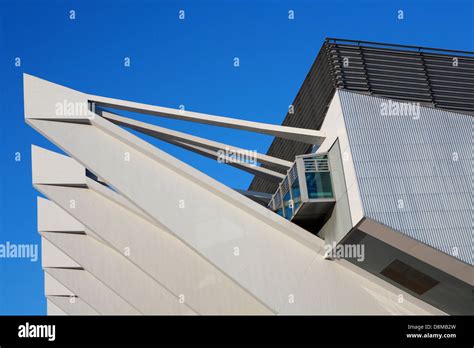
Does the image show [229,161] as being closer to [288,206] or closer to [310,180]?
[288,206]

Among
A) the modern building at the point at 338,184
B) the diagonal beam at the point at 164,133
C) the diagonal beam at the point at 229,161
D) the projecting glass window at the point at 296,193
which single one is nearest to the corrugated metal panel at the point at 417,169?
the modern building at the point at 338,184

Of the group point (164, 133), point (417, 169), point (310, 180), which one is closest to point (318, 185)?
point (310, 180)

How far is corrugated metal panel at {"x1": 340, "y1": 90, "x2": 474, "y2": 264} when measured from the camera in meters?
20.0

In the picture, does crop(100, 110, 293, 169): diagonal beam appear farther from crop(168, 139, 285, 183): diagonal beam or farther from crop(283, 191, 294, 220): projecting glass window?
crop(283, 191, 294, 220): projecting glass window

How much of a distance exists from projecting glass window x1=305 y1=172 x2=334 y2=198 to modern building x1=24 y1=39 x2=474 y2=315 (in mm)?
50

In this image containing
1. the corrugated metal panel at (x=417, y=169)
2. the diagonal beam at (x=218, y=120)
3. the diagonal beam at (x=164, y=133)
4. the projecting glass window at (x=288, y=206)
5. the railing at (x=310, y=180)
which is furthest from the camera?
the diagonal beam at (x=164, y=133)

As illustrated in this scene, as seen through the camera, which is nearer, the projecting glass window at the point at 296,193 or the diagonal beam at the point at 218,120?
the projecting glass window at the point at 296,193

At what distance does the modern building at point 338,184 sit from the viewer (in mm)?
20516

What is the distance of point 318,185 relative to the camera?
2273 centimetres

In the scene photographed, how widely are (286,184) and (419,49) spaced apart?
7134 mm

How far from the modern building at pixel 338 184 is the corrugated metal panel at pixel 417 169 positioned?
1.6 inches

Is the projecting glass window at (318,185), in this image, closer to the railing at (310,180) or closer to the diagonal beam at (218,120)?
the railing at (310,180)
